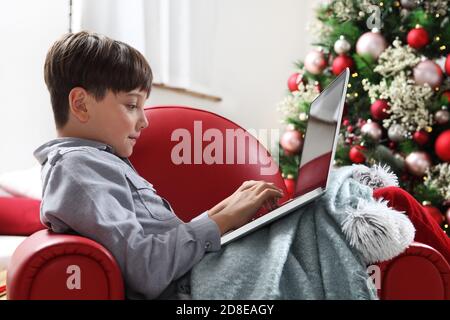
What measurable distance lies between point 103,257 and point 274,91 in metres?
2.48

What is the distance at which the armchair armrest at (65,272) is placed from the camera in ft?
3.04

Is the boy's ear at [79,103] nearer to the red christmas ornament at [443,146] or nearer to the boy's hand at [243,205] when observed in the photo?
the boy's hand at [243,205]

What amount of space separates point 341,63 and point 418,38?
33 centimetres

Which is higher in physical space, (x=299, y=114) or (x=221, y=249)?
(x=221, y=249)

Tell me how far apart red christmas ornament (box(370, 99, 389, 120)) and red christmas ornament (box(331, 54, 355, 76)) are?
22cm

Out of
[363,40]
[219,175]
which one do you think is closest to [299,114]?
[363,40]

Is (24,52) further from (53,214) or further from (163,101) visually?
(53,214)

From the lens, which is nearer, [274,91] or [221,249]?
[221,249]

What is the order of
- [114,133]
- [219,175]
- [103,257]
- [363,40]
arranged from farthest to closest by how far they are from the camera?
[363,40] < [219,175] < [114,133] < [103,257]

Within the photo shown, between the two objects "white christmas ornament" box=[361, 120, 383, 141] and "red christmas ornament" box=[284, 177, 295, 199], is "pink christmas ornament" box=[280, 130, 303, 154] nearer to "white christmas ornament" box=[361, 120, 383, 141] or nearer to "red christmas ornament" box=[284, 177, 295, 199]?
"red christmas ornament" box=[284, 177, 295, 199]

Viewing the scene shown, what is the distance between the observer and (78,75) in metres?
1.16

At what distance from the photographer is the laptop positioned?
3.42ft

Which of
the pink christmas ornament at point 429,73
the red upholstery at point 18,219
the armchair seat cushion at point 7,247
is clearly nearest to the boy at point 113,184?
the armchair seat cushion at point 7,247

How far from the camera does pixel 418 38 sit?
2.37 m
